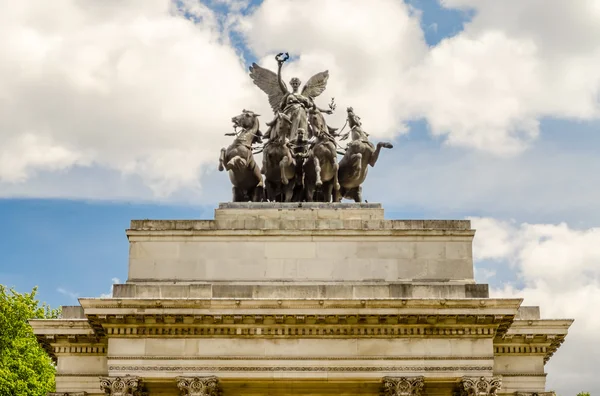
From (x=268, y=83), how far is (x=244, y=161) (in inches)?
195

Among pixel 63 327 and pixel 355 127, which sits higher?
pixel 355 127

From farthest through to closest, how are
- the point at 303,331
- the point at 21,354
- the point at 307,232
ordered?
the point at 21,354 → the point at 307,232 → the point at 303,331

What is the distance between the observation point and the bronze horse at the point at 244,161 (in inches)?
1532

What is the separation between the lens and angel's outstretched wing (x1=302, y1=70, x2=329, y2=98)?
4238 centimetres

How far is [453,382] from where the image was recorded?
33.8 m

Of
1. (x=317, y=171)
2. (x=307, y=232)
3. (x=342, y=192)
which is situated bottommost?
(x=307, y=232)

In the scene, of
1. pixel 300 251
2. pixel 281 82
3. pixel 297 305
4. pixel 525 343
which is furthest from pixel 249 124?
pixel 525 343

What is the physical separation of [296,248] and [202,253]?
3.18m

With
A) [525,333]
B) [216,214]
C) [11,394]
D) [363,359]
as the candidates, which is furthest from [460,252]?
[11,394]

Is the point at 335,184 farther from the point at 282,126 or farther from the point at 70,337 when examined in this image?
the point at 70,337

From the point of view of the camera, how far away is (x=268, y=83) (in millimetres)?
42531

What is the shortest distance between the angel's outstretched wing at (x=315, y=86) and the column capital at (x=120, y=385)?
14.1m

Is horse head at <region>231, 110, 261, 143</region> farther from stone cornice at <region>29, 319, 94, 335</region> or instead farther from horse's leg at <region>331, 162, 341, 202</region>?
stone cornice at <region>29, 319, 94, 335</region>

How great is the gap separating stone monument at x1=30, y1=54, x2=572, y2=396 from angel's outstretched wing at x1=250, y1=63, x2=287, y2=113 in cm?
127
